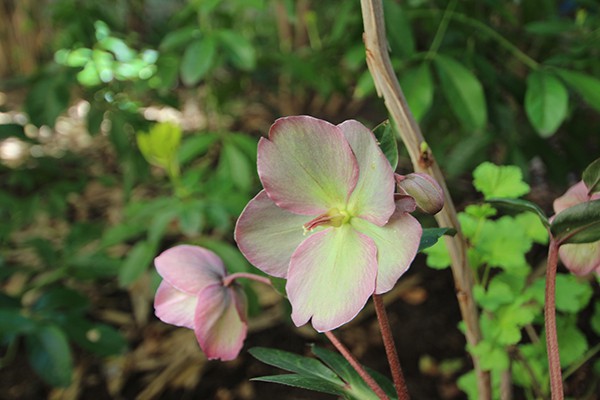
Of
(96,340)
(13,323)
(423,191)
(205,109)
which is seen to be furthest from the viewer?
(205,109)

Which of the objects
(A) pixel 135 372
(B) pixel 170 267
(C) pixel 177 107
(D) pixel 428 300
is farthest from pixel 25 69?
(B) pixel 170 267

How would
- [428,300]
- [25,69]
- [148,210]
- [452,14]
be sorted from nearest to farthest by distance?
[452,14] → [148,210] → [428,300] → [25,69]

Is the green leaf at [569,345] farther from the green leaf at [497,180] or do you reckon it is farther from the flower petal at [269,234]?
the flower petal at [269,234]

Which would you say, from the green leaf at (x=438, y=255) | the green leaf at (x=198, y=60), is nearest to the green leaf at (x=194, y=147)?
the green leaf at (x=198, y=60)

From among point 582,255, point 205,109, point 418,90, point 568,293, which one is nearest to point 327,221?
point 582,255

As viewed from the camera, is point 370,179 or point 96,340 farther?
point 96,340

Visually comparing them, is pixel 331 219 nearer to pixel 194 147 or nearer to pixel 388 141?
pixel 388 141

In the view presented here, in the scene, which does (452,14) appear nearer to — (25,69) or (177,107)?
(177,107)
